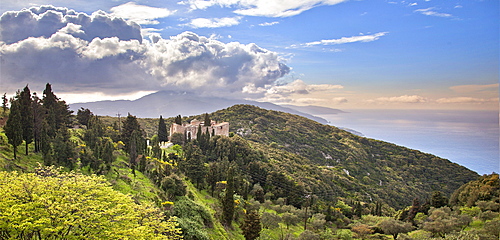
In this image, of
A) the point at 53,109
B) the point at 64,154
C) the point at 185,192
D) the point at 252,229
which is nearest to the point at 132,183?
the point at 185,192

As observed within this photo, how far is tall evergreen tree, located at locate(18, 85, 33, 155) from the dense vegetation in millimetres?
130

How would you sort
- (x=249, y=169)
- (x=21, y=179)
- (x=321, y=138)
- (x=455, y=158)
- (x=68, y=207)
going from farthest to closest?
(x=321, y=138), (x=455, y=158), (x=249, y=169), (x=21, y=179), (x=68, y=207)

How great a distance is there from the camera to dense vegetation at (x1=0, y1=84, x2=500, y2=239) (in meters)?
14.2

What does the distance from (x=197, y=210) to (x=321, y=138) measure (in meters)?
88.5

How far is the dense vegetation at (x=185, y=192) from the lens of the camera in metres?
14.2

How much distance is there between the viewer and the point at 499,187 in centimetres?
4012

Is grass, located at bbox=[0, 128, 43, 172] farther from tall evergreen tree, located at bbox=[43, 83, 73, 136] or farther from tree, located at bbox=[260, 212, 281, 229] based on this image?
tree, located at bbox=[260, 212, 281, 229]

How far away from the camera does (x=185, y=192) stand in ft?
98.8

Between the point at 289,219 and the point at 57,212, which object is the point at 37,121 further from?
the point at 289,219

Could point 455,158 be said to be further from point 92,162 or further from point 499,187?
point 92,162

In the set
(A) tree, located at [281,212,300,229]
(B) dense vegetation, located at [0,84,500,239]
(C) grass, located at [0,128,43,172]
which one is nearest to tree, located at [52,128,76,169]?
(B) dense vegetation, located at [0,84,500,239]

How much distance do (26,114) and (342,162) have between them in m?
83.2

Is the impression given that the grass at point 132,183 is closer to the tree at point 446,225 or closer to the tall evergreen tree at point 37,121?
the tall evergreen tree at point 37,121

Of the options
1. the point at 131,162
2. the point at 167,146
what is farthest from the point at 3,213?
the point at 167,146
